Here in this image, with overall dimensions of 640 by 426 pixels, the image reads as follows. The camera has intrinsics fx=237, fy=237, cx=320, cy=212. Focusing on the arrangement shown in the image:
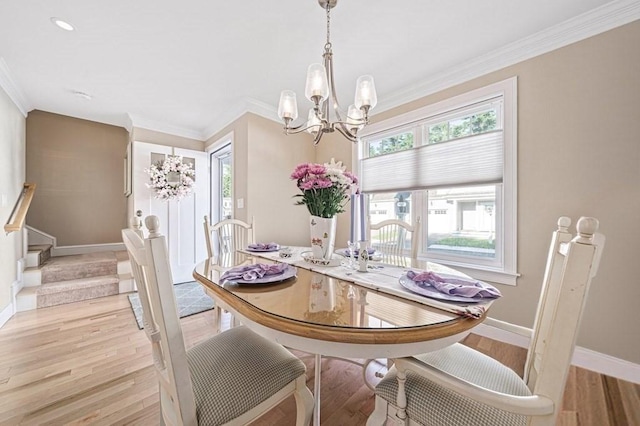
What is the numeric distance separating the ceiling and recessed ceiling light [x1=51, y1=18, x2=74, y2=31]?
34 millimetres

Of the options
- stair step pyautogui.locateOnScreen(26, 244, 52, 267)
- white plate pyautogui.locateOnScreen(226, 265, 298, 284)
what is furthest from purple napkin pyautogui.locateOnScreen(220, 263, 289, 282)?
stair step pyautogui.locateOnScreen(26, 244, 52, 267)

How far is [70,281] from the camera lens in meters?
3.02

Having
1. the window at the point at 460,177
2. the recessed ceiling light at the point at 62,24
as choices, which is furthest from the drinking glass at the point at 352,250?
the recessed ceiling light at the point at 62,24

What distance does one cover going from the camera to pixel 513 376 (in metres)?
0.91

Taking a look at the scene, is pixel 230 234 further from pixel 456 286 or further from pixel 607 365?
pixel 607 365

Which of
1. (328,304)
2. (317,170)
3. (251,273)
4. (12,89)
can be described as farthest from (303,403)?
(12,89)

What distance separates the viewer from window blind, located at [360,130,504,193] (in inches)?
84.0

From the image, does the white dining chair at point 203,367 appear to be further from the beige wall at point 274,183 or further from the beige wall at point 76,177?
the beige wall at point 76,177

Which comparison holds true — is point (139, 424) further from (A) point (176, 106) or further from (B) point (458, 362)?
(A) point (176, 106)

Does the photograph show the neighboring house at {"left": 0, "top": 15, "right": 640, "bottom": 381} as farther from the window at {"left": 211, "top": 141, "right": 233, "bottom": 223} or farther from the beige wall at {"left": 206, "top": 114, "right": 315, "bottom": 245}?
the window at {"left": 211, "top": 141, "right": 233, "bottom": 223}

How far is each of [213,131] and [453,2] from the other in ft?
11.3

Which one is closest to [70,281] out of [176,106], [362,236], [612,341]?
[176,106]

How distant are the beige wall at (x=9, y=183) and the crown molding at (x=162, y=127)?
1118 mm

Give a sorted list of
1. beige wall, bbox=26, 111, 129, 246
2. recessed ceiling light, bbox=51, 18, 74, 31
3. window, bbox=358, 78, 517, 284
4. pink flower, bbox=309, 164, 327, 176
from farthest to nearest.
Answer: beige wall, bbox=26, 111, 129, 246 → window, bbox=358, 78, 517, 284 → recessed ceiling light, bbox=51, 18, 74, 31 → pink flower, bbox=309, 164, 327, 176
